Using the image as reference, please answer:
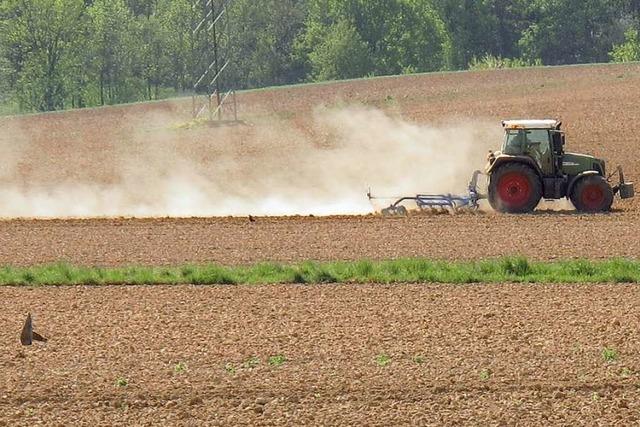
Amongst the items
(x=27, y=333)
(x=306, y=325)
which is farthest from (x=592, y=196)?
(x=27, y=333)

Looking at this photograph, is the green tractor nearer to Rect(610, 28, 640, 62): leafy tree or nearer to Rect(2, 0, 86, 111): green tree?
Rect(2, 0, 86, 111): green tree

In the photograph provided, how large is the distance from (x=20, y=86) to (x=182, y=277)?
7474 cm

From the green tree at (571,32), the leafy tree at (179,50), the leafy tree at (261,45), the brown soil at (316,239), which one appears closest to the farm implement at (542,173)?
the brown soil at (316,239)

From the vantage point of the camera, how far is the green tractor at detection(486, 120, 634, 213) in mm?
31156

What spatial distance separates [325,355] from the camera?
18031 mm

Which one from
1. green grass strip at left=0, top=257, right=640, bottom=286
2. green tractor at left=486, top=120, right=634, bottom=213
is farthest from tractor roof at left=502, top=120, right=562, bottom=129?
green grass strip at left=0, top=257, right=640, bottom=286

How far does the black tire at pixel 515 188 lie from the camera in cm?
3116

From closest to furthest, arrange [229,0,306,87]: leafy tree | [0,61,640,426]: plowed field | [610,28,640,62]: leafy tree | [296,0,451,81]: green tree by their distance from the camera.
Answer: [0,61,640,426]: plowed field < [610,28,640,62]: leafy tree < [296,0,451,81]: green tree < [229,0,306,87]: leafy tree

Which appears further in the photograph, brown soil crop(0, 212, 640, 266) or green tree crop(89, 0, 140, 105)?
green tree crop(89, 0, 140, 105)

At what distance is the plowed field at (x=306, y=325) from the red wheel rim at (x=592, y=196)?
1.66ft

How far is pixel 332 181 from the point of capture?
42750 mm

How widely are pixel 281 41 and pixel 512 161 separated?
284ft

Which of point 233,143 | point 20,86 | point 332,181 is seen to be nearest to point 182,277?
point 332,181

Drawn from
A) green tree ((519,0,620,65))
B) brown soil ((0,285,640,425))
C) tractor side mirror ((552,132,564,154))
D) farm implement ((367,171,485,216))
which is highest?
green tree ((519,0,620,65))
